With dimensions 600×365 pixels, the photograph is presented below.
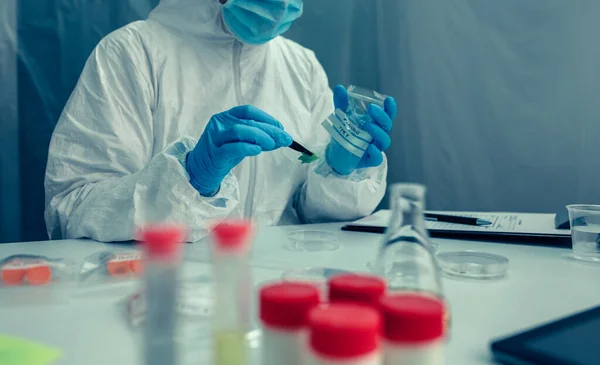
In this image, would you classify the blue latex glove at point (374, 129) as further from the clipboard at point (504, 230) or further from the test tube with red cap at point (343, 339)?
the test tube with red cap at point (343, 339)

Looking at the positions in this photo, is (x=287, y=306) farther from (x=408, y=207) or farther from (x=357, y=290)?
(x=408, y=207)

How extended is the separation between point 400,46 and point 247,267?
155cm

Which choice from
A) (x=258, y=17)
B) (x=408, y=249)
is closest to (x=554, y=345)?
(x=408, y=249)

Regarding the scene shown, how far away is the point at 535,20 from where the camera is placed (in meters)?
1.47

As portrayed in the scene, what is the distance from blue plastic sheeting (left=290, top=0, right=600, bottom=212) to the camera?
143 centimetres

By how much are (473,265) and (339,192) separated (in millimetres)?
533

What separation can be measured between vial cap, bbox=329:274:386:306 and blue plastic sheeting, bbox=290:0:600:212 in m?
1.26

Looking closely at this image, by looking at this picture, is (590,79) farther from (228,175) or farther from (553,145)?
(228,175)

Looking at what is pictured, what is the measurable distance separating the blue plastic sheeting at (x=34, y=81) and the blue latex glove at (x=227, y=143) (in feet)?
2.41

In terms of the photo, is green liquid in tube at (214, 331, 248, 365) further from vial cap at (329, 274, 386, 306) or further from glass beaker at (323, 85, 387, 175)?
glass beaker at (323, 85, 387, 175)

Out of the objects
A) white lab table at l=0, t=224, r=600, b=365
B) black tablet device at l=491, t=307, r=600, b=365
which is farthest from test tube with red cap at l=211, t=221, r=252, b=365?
black tablet device at l=491, t=307, r=600, b=365

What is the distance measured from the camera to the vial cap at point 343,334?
0.32 metres

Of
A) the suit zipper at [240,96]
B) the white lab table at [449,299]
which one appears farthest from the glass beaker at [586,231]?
the suit zipper at [240,96]

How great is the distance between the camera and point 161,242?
299 millimetres
